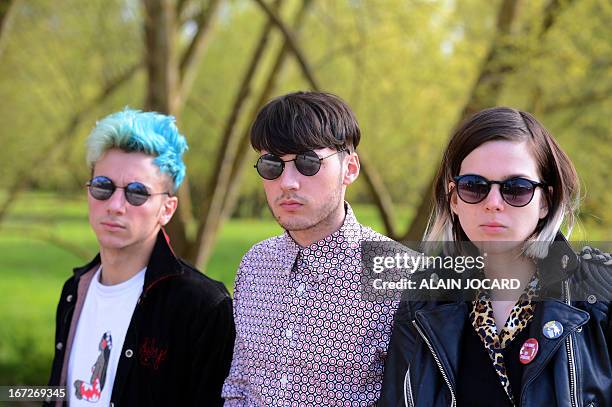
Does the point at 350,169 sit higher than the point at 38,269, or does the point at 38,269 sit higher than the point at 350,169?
the point at 38,269

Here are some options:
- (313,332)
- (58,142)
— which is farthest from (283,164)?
(58,142)

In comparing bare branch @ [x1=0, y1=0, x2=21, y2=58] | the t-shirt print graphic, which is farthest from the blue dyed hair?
bare branch @ [x1=0, y1=0, x2=21, y2=58]

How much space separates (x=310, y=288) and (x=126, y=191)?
3.16 ft

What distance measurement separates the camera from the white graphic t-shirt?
288 centimetres

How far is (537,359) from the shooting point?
2.05 m

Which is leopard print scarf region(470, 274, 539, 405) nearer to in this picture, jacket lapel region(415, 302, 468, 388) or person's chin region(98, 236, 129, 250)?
jacket lapel region(415, 302, 468, 388)

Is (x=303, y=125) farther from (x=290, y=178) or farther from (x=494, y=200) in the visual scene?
(x=494, y=200)

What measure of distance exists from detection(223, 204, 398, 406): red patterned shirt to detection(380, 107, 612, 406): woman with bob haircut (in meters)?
0.14

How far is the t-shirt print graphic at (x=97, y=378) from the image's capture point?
9.45 feet

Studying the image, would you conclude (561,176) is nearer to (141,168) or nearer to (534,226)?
(534,226)

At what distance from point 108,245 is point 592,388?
6.14 feet

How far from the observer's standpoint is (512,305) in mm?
2229

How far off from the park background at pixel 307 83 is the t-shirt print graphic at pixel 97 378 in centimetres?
239

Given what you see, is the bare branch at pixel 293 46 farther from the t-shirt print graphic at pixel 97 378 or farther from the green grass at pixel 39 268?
the t-shirt print graphic at pixel 97 378
